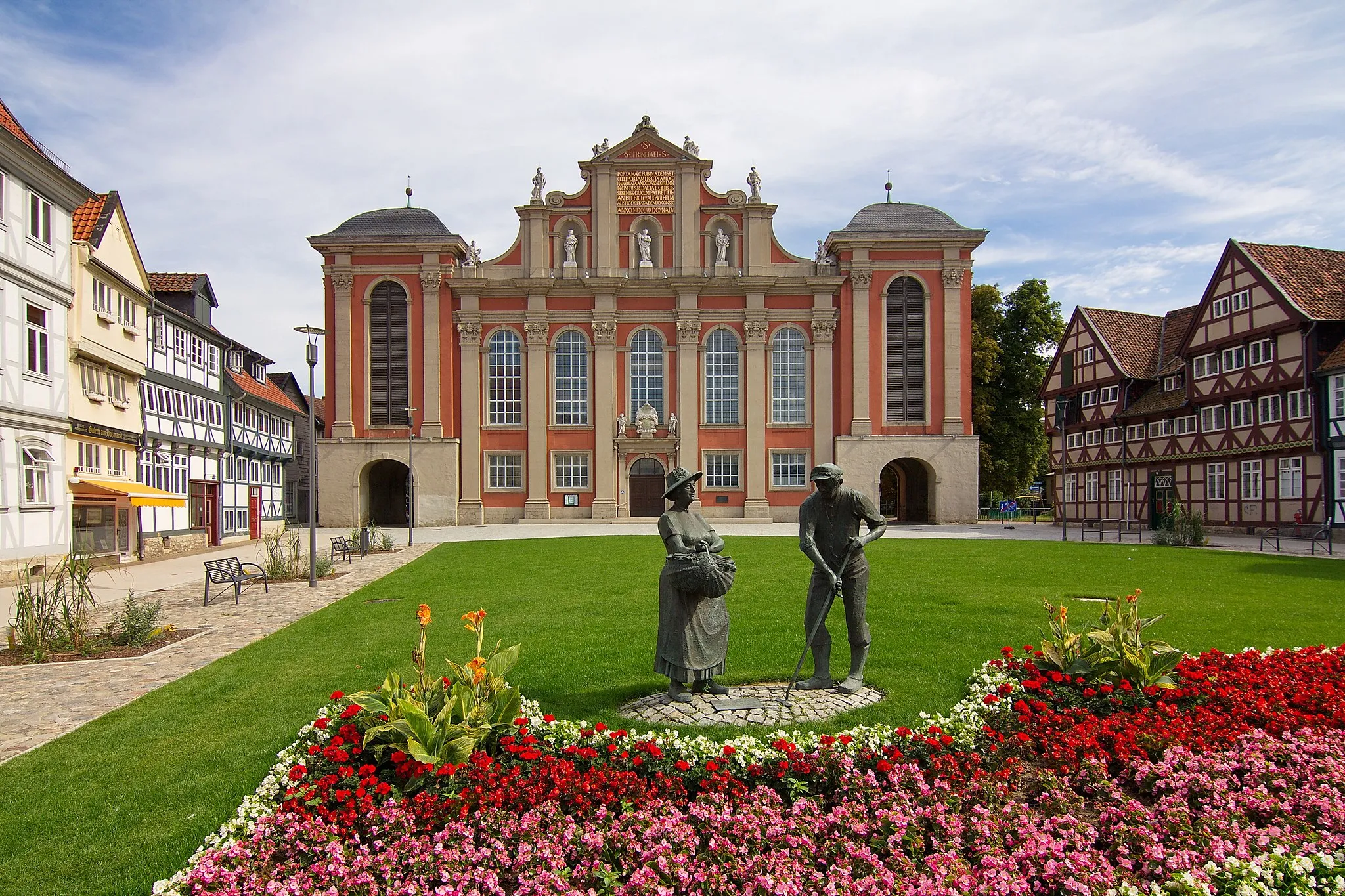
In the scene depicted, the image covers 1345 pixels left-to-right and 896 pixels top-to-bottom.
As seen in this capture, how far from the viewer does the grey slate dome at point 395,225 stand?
141 feet

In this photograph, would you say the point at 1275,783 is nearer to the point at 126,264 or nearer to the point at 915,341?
the point at 126,264

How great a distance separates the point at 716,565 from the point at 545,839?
2.81m

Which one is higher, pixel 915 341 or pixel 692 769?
pixel 915 341

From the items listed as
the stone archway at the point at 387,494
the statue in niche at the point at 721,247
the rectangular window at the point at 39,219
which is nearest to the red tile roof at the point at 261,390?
the stone archway at the point at 387,494

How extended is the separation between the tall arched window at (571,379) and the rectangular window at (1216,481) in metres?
29.7

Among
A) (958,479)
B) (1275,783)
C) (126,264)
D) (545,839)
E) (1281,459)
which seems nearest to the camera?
(545,839)

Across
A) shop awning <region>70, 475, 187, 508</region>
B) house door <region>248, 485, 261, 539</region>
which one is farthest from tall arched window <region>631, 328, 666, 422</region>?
shop awning <region>70, 475, 187, 508</region>

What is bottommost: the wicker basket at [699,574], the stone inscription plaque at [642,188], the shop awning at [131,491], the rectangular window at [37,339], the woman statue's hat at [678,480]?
the wicker basket at [699,574]

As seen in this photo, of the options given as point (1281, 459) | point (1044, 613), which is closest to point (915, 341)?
point (1281, 459)

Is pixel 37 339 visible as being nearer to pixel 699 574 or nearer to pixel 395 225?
pixel 699 574

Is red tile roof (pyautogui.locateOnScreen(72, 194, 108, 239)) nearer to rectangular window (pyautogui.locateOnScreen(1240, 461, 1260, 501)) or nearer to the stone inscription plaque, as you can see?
the stone inscription plaque

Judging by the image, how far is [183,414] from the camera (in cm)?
3105

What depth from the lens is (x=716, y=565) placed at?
6879 mm

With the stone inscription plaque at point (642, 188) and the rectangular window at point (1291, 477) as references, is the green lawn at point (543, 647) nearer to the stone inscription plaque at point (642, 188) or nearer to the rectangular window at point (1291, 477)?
the rectangular window at point (1291, 477)
